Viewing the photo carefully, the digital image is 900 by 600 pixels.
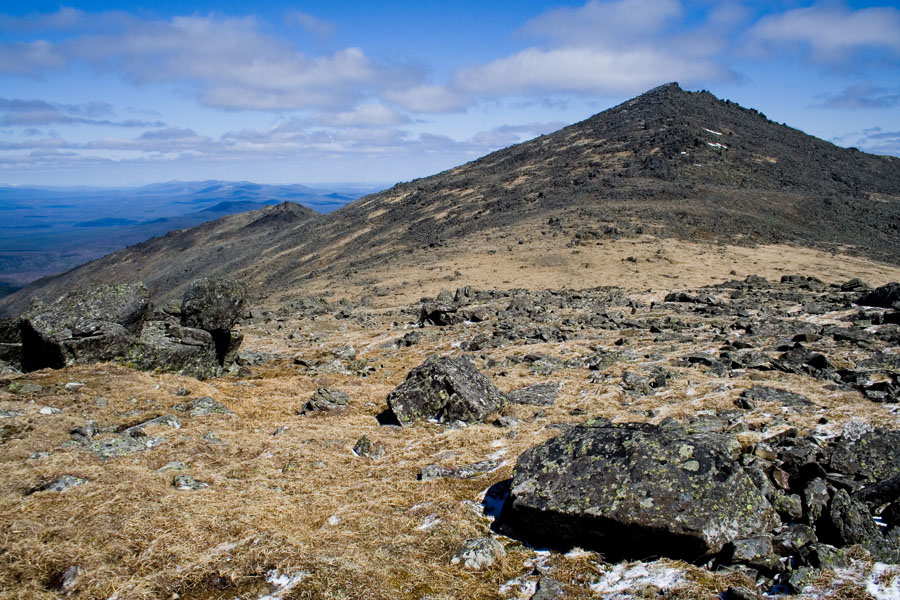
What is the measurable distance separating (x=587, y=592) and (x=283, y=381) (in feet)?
35.0

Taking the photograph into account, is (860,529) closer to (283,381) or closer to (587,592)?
(587,592)

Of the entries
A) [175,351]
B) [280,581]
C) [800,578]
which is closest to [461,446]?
[280,581]

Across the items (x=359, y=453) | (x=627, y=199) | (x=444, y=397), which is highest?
(x=627, y=199)

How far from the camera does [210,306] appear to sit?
14.5 meters

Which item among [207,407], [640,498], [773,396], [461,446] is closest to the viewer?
[640,498]

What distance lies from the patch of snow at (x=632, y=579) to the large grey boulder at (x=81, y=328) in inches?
476

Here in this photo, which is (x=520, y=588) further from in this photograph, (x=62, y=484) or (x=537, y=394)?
(x=537, y=394)

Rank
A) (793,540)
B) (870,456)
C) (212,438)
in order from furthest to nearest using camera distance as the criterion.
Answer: (212,438) < (870,456) < (793,540)

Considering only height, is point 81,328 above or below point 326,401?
above

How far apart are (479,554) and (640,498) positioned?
6.18 feet

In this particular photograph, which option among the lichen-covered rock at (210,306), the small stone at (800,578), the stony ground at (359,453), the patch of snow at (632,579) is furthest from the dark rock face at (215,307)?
the small stone at (800,578)

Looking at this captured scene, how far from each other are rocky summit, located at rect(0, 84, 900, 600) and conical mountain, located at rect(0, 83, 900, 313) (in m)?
18.4

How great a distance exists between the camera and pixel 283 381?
45.2ft

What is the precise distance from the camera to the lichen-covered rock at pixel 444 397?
10062mm
